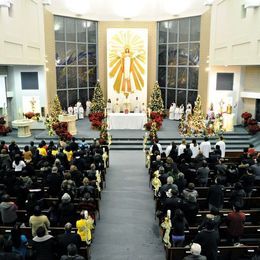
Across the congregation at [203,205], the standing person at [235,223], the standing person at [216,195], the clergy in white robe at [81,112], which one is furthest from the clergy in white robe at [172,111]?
the standing person at [235,223]

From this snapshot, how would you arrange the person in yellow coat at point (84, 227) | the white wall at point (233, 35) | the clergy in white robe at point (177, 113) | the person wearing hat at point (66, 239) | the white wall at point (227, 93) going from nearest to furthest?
1. the person wearing hat at point (66, 239)
2. the person in yellow coat at point (84, 227)
3. the white wall at point (233, 35)
4. the white wall at point (227, 93)
5. the clergy in white robe at point (177, 113)

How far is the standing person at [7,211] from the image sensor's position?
707 centimetres

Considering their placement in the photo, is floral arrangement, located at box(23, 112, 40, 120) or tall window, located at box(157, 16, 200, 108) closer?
floral arrangement, located at box(23, 112, 40, 120)

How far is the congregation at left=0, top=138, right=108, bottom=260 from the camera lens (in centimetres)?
568

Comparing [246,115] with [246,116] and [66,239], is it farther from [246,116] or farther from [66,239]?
[66,239]

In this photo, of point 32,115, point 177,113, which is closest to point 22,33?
point 32,115

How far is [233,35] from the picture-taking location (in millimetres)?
17266

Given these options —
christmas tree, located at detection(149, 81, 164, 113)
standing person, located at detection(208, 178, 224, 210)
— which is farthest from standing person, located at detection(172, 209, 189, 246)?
christmas tree, located at detection(149, 81, 164, 113)

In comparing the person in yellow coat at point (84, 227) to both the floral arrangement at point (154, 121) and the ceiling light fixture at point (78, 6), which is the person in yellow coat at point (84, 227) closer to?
the floral arrangement at point (154, 121)

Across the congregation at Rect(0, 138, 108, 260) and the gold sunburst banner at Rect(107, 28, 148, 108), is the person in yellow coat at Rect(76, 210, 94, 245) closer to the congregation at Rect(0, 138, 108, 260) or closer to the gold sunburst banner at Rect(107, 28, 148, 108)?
the congregation at Rect(0, 138, 108, 260)

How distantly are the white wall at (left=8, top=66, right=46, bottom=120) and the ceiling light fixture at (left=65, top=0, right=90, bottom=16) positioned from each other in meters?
5.71

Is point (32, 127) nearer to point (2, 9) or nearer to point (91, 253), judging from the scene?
point (2, 9)

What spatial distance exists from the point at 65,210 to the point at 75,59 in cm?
1915

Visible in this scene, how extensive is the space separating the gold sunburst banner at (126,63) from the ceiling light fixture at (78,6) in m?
2.33
